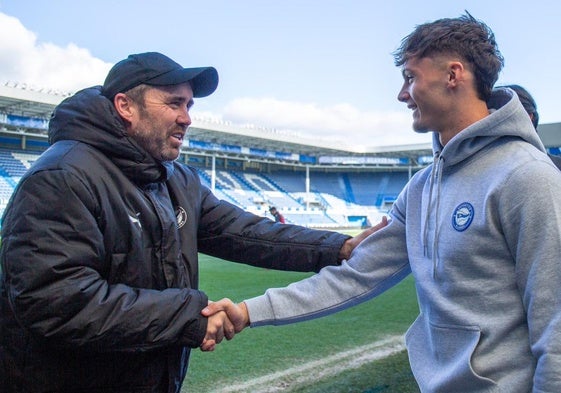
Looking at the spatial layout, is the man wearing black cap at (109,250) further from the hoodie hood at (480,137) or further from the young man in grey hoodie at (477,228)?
the hoodie hood at (480,137)

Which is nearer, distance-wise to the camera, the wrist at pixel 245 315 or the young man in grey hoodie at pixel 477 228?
the young man in grey hoodie at pixel 477 228

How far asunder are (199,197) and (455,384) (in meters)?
1.23

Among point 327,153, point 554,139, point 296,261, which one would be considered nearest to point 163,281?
point 296,261

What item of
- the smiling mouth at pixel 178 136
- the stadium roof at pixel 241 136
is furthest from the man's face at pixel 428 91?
the stadium roof at pixel 241 136

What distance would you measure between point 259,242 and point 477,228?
1093mm

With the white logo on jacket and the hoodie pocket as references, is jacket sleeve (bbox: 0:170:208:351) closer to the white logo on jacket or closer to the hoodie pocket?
the white logo on jacket

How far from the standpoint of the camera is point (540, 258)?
1.37 meters

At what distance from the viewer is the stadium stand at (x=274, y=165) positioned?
2894 cm

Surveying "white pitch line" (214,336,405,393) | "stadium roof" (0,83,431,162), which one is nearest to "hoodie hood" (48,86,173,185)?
"white pitch line" (214,336,405,393)

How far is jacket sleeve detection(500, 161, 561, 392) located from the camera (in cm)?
134

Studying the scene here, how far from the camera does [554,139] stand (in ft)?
21.5

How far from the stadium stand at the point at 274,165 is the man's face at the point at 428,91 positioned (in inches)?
1097

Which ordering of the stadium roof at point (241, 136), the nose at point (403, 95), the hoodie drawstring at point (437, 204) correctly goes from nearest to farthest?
the hoodie drawstring at point (437, 204)
the nose at point (403, 95)
the stadium roof at point (241, 136)

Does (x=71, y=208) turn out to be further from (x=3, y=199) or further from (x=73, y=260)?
(x=3, y=199)
